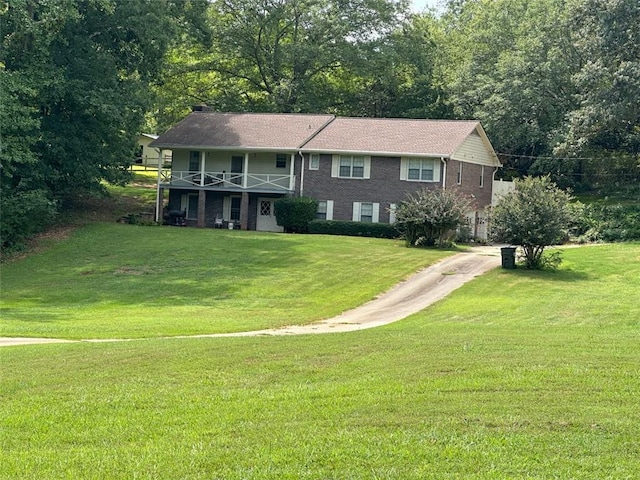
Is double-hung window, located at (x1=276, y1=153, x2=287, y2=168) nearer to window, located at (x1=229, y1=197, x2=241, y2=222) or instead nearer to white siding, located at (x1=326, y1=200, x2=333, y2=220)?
window, located at (x1=229, y1=197, x2=241, y2=222)

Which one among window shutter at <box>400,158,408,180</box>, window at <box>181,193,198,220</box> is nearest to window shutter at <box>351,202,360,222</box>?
window shutter at <box>400,158,408,180</box>

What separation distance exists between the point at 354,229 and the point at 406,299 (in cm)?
1618

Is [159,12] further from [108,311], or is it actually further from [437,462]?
[437,462]

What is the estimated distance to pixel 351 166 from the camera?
4497cm

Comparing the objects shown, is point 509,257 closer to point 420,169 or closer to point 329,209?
point 420,169

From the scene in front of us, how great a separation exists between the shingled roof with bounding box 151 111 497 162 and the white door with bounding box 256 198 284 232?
311cm

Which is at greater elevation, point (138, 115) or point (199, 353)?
point (138, 115)

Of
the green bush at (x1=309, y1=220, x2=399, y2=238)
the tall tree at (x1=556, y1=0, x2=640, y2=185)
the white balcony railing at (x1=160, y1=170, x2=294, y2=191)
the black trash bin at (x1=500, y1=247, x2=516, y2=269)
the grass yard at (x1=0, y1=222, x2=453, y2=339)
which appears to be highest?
the tall tree at (x1=556, y1=0, x2=640, y2=185)

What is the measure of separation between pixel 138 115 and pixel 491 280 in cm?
2227

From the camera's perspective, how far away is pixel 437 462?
7.54m

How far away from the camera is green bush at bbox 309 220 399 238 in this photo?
41875 millimetres

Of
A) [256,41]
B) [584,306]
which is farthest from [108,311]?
[256,41]

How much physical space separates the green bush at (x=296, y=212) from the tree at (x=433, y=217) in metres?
6.83

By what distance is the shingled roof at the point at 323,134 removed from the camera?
4447 cm
